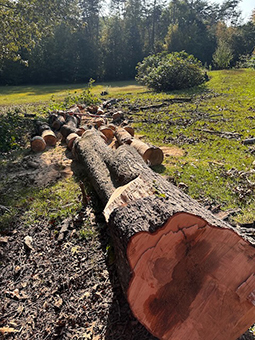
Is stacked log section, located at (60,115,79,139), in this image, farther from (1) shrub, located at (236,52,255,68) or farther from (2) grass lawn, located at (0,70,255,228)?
(1) shrub, located at (236,52,255,68)

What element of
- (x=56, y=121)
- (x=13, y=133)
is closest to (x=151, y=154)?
(x=56, y=121)

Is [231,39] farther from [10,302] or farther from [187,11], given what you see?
[10,302]

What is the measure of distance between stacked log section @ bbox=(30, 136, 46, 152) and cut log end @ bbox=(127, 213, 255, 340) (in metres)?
6.35

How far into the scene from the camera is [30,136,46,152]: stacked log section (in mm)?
7355

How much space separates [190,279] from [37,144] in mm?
6593

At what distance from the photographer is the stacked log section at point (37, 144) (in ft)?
24.1

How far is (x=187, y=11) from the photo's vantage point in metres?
31.7

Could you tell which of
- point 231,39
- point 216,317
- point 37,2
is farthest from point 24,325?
point 231,39

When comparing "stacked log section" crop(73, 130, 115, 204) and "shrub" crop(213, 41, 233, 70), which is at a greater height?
"shrub" crop(213, 41, 233, 70)

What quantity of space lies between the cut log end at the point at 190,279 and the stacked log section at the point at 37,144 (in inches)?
250

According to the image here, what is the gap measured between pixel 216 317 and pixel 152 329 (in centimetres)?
55

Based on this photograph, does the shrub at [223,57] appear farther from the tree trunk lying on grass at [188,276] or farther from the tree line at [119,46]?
the tree trunk lying on grass at [188,276]

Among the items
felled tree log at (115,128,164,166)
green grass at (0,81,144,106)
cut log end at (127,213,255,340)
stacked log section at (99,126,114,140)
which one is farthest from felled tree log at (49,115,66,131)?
cut log end at (127,213,255,340)

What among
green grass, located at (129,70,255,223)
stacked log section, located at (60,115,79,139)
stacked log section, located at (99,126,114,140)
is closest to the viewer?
green grass, located at (129,70,255,223)
